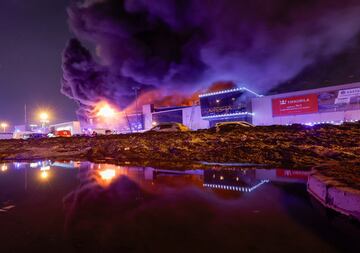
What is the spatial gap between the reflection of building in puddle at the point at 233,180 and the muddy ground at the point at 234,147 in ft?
8.68

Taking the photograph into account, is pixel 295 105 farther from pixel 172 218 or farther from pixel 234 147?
pixel 172 218

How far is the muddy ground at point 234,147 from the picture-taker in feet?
35.2

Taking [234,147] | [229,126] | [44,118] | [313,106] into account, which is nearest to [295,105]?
[313,106]

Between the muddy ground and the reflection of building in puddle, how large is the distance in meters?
2.65

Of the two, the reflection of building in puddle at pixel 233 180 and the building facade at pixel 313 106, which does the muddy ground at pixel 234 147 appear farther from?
the building facade at pixel 313 106

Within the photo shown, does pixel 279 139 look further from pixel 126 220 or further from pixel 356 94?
pixel 356 94

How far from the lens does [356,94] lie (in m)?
24.0

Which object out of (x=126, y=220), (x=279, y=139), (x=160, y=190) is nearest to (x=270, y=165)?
(x=279, y=139)

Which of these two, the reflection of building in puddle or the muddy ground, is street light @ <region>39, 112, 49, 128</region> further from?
the reflection of building in puddle

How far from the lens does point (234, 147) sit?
526 inches

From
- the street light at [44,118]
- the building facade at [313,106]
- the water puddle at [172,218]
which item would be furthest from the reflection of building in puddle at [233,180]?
the street light at [44,118]

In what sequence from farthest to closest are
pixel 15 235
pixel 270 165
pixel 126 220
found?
pixel 270 165 < pixel 126 220 < pixel 15 235

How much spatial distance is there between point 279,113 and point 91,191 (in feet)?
86.5

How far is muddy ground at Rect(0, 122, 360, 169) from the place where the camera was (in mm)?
10727
